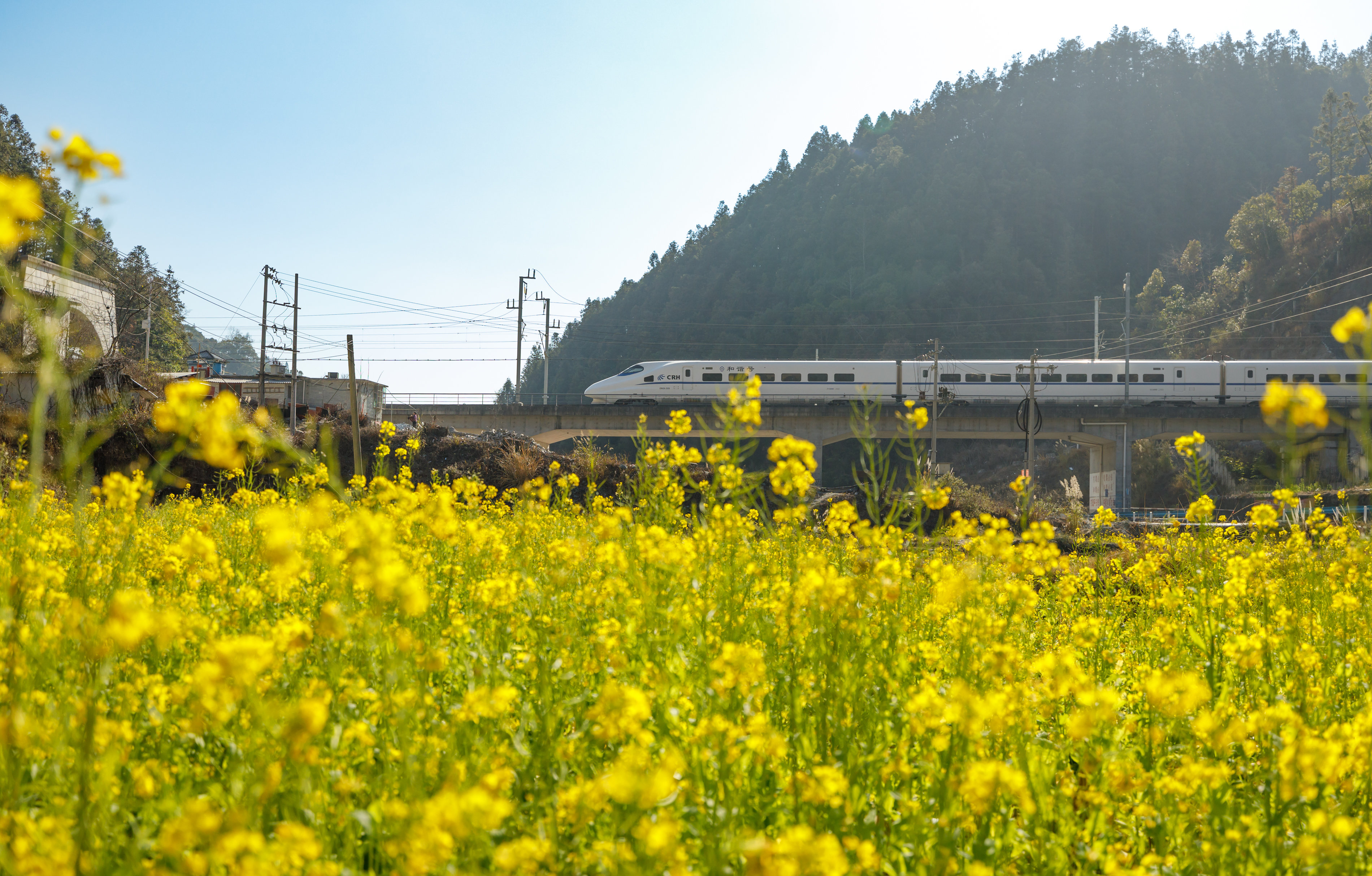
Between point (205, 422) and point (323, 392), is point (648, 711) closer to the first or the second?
point (205, 422)

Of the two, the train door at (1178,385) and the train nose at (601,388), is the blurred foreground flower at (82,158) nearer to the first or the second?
the train nose at (601,388)

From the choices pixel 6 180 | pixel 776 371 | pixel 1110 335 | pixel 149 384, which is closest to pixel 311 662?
pixel 6 180

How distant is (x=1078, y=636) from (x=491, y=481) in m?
13.0

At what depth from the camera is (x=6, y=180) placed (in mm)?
1407

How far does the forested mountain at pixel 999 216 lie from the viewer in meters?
69.6

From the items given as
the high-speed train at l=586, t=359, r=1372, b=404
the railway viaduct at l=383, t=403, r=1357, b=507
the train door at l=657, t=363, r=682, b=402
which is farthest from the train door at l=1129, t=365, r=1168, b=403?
the train door at l=657, t=363, r=682, b=402

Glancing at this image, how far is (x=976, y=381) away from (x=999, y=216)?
170ft

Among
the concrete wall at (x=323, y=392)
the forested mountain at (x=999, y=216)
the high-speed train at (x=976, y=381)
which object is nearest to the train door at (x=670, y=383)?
the high-speed train at (x=976, y=381)

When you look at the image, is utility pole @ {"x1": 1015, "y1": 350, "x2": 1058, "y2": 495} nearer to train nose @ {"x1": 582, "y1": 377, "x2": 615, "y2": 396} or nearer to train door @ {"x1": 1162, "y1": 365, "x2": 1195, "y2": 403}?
train door @ {"x1": 1162, "y1": 365, "x2": 1195, "y2": 403}

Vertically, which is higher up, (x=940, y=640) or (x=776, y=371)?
(x=776, y=371)

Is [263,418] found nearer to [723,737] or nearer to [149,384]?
[723,737]

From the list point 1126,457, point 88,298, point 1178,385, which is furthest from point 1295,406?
point 1178,385

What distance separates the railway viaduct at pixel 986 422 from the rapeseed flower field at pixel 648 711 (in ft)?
82.2

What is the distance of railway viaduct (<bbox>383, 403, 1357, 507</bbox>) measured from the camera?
2978 cm
